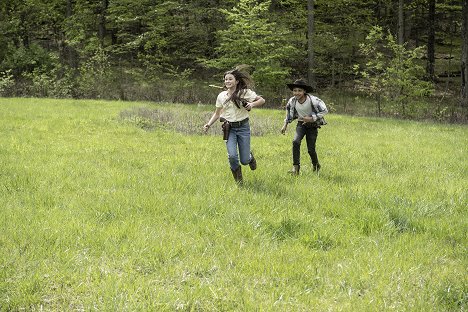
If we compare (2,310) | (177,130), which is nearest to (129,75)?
(177,130)

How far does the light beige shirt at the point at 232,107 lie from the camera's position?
26.4ft

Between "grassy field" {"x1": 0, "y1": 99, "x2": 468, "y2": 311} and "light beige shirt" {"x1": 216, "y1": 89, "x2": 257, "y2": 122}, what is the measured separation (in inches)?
48.2

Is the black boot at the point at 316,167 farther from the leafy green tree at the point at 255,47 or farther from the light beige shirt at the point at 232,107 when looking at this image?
the leafy green tree at the point at 255,47

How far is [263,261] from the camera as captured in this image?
4992 mm

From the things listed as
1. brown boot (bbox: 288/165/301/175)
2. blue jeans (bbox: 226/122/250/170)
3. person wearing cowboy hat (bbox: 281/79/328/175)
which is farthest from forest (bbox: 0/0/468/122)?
blue jeans (bbox: 226/122/250/170)

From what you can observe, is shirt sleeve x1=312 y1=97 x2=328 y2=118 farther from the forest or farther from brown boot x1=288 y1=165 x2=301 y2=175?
the forest

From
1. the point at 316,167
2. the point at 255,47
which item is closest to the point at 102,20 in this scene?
Result: the point at 255,47

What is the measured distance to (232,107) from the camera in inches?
320

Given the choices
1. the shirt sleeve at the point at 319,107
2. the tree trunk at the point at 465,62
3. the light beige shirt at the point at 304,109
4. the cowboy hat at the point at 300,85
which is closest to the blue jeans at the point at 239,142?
the cowboy hat at the point at 300,85

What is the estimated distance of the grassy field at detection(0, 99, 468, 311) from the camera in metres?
4.24

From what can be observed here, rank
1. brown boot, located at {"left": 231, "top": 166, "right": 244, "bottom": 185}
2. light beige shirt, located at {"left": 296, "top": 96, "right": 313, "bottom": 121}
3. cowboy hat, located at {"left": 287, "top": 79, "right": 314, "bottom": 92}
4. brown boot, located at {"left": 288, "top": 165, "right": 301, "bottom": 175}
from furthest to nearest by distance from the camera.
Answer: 1. brown boot, located at {"left": 288, "top": 165, "right": 301, "bottom": 175}
2. light beige shirt, located at {"left": 296, "top": 96, "right": 313, "bottom": 121}
3. cowboy hat, located at {"left": 287, "top": 79, "right": 314, "bottom": 92}
4. brown boot, located at {"left": 231, "top": 166, "right": 244, "bottom": 185}

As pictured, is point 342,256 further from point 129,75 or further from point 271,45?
point 129,75

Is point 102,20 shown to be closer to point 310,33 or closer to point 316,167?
point 310,33

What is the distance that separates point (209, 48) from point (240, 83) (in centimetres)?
2903
